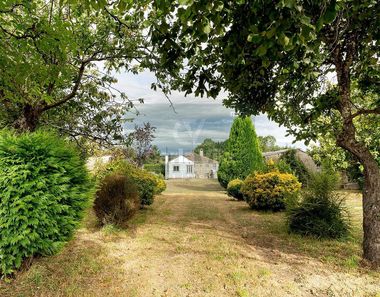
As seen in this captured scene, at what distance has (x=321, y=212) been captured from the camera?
7281mm

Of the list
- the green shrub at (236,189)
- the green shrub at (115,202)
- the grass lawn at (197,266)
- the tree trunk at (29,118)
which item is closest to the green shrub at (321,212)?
the grass lawn at (197,266)

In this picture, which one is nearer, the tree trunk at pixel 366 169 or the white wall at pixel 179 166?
the tree trunk at pixel 366 169

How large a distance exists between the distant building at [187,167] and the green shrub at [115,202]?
148ft

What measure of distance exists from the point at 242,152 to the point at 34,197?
18100mm

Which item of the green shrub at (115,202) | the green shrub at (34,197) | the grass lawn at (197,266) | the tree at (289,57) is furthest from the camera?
the green shrub at (115,202)

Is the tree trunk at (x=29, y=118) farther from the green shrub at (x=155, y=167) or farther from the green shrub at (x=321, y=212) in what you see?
the green shrub at (x=155, y=167)

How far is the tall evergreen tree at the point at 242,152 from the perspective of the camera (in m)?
21.1

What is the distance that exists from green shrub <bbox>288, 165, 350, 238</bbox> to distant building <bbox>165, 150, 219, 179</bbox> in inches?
1815

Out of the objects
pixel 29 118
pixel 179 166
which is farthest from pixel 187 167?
pixel 29 118

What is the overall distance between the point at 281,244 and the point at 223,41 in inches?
195

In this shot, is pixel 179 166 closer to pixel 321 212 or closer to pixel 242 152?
pixel 242 152

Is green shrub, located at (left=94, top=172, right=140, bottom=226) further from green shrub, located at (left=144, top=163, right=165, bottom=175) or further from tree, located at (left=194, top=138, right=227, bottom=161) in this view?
tree, located at (left=194, top=138, right=227, bottom=161)

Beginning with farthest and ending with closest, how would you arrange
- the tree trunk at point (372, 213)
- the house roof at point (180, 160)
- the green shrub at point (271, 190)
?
1. the house roof at point (180, 160)
2. the green shrub at point (271, 190)
3. the tree trunk at point (372, 213)

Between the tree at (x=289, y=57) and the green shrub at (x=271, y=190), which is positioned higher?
the tree at (x=289, y=57)
